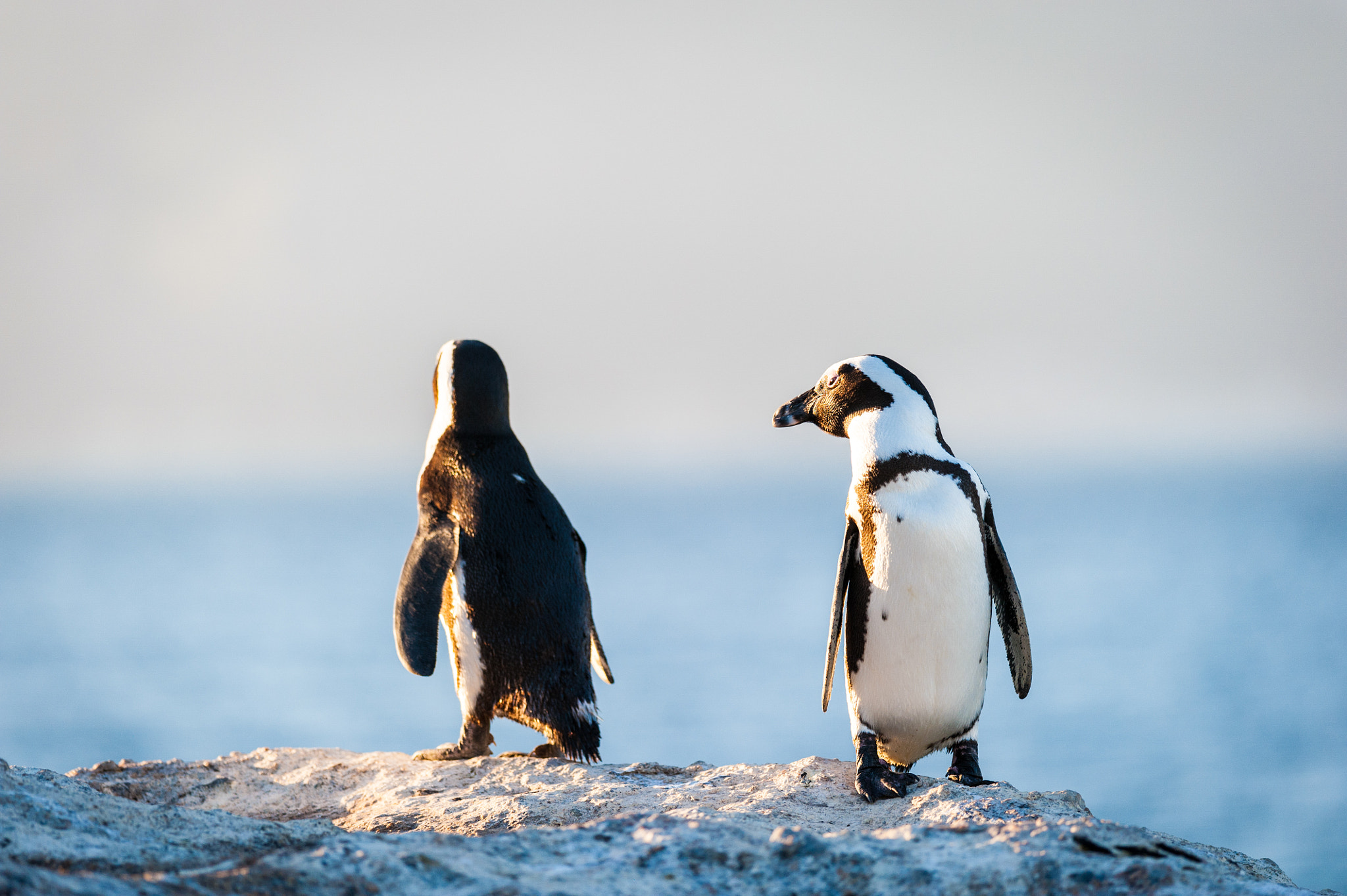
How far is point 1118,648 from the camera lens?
28781 mm

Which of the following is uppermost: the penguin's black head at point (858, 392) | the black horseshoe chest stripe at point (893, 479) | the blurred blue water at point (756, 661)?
the blurred blue water at point (756, 661)

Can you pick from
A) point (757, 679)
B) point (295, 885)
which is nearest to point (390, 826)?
point (295, 885)

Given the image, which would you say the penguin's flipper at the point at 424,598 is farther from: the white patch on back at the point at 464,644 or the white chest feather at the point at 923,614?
the white chest feather at the point at 923,614

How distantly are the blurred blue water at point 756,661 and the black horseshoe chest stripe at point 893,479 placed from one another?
1.06 metres

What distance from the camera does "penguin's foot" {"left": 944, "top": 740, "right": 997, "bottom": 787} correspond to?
4137 millimetres

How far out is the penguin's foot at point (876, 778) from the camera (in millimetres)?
3846

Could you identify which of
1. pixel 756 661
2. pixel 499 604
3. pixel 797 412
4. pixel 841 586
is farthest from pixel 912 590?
pixel 756 661

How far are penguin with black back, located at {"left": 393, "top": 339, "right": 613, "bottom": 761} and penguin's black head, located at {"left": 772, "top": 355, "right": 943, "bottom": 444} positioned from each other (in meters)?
1.21

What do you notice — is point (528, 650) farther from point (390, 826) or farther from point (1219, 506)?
point (1219, 506)

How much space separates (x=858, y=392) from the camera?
4.55 m

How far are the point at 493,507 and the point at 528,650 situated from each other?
0.63m

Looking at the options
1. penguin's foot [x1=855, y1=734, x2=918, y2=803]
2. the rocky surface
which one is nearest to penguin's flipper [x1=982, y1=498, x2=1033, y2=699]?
penguin's foot [x1=855, y1=734, x2=918, y2=803]

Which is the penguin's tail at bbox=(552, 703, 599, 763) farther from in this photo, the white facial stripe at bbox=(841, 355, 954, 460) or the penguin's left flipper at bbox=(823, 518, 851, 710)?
the white facial stripe at bbox=(841, 355, 954, 460)

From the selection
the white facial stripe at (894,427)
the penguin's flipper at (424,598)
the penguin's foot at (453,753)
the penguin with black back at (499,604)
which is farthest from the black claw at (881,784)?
the penguin's flipper at (424,598)
